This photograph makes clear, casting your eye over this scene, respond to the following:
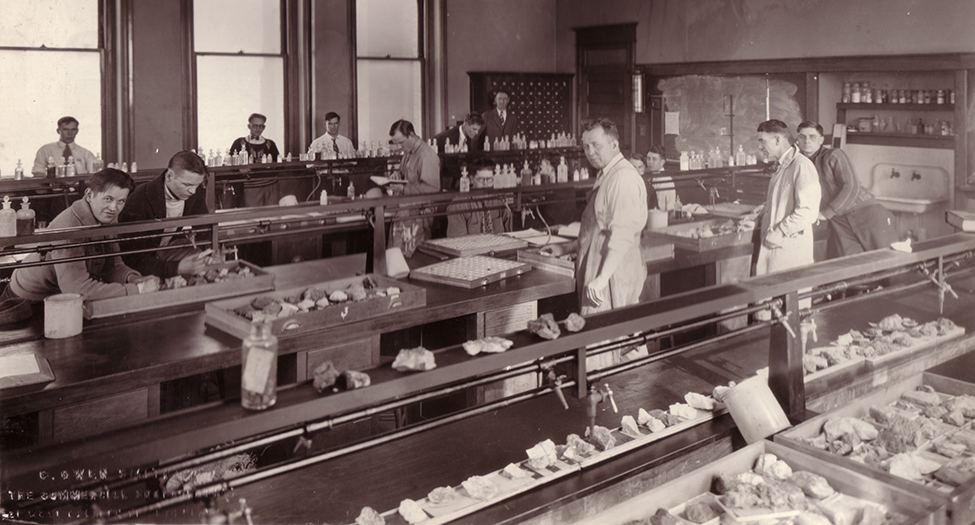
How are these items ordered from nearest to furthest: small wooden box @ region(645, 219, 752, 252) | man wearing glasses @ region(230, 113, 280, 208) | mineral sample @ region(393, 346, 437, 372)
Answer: mineral sample @ region(393, 346, 437, 372) → small wooden box @ region(645, 219, 752, 252) → man wearing glasses @ region(230, 113, 280, 208)

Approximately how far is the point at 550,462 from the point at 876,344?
6.03 feet

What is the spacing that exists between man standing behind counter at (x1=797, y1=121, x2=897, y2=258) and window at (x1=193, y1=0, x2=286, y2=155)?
223 inches

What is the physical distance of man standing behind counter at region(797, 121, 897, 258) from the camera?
5617 millimetres

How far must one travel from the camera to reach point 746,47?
Result: 8.61 meters

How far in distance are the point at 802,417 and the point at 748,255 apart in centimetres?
293

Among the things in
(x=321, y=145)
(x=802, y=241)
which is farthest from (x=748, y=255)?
(x=321, y=145)

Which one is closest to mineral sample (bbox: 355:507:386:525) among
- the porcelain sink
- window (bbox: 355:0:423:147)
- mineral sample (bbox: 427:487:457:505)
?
mineral sample (bbox: 427:487:457:505)

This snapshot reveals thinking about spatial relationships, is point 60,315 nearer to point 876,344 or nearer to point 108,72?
point 876,344

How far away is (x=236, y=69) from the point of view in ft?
28.0

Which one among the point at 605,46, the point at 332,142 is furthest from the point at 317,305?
the point at 605,46

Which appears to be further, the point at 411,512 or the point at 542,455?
the point at 542,455

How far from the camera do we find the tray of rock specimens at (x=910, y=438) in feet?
6.69

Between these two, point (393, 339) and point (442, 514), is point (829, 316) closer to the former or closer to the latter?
point (393, 339)

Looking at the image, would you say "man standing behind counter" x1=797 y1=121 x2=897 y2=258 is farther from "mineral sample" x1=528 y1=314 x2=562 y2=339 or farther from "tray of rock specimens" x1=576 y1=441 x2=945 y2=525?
"mineral sample" x1=528 y1=314 x2=562 y2=339
